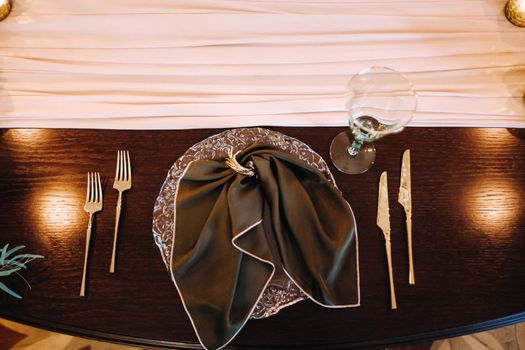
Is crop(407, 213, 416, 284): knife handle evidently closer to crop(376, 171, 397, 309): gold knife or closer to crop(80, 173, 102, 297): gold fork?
crop(376, 171, 397, 309): gold knife

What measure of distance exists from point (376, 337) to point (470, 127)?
18.6 inches

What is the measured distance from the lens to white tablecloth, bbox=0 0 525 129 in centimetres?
77

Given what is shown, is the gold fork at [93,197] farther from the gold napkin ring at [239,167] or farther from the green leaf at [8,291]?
the gold napkin ring at [239,167]

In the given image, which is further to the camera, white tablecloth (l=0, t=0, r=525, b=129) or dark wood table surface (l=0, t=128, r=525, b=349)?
white tablecloth (l=0, t=0, r=525, b=129)

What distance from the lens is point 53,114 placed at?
76 centimetres

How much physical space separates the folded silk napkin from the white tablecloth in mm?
144

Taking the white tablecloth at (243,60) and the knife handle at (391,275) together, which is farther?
the white tablecloth at (243,60)

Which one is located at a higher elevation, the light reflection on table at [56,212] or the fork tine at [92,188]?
the fork tine at [92,188]

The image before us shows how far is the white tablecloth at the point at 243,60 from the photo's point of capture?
77 centimetres

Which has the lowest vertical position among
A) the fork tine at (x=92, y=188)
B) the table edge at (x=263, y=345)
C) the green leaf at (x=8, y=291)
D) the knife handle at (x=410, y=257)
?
the table edge at (x=263, y=345)

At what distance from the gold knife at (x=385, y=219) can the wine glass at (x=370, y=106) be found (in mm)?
48

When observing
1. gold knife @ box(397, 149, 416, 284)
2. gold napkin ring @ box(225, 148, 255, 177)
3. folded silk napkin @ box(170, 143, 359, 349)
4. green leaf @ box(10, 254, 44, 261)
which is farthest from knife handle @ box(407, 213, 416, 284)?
green leaf @ box(10, 254, 44, 261)

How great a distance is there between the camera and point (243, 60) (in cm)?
80

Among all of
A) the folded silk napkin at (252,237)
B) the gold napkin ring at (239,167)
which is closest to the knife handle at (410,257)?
the folded silk napkin at (252,237)
